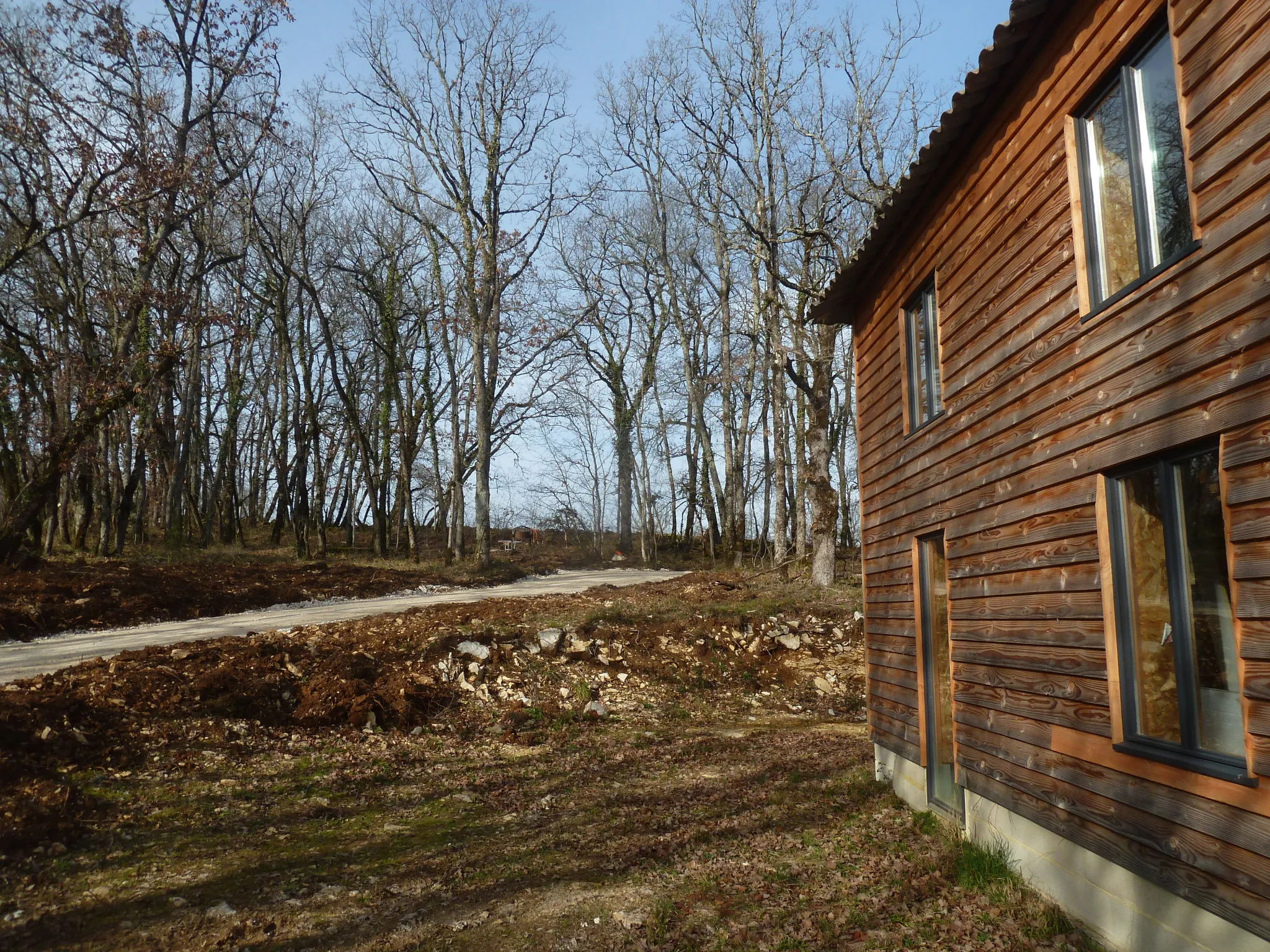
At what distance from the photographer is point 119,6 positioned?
18812 mm

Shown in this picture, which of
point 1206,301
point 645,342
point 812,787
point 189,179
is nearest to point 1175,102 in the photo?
point 1206,301

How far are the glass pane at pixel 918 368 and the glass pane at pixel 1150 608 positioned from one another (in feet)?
10.8

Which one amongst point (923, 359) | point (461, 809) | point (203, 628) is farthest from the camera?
point (203, 628)

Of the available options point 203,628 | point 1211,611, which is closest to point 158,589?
point 203,628

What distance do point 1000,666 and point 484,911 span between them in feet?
12.5

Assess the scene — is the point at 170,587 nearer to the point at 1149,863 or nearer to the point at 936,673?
the point at 936,673

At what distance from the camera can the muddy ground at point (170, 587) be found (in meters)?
13.3

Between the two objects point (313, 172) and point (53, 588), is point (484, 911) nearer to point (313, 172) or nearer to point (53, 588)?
point (53, 588)

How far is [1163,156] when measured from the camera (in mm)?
4395

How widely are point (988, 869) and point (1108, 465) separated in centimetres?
299

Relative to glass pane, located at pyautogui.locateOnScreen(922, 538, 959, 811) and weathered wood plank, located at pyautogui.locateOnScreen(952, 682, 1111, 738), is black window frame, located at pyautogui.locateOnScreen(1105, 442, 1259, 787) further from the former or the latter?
glass pane, located at pyautogui.locateOnScreen(922, 538, 959, 811)

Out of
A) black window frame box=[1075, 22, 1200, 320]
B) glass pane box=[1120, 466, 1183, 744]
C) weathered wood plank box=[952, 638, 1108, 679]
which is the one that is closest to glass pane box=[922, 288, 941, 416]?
weathered wood plank box=[952, 638, 1108, 679]

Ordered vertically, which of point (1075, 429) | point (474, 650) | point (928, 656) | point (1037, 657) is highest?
point (1075, 429)

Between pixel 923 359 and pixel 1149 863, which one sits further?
pixel 923 359
